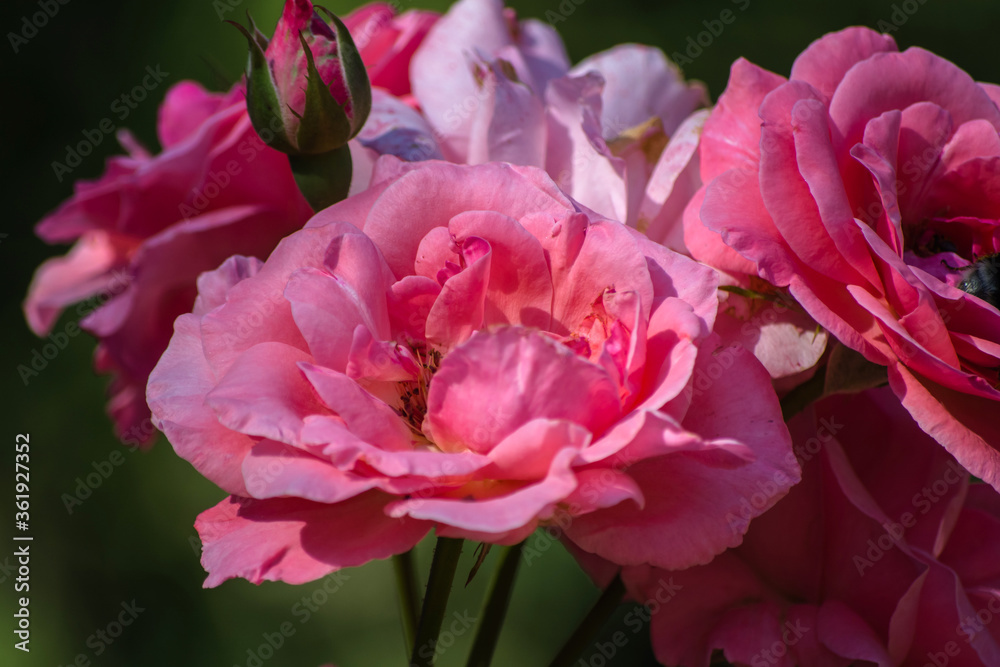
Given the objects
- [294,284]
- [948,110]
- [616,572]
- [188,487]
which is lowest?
[188,487]

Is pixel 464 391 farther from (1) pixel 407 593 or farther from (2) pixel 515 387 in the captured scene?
(1) pixel 407 593

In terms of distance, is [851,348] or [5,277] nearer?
[851,348]

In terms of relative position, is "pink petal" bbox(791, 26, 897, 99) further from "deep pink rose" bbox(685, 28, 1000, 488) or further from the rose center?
the rose center

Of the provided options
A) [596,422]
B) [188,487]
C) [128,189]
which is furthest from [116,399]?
[188,487]

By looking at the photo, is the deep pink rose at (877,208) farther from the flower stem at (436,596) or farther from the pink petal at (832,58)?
the flower stem at (436,596)

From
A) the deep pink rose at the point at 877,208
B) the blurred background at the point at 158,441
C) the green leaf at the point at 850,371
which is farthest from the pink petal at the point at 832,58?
the blurred background at the point at 158,441

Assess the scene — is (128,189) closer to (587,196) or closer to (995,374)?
(587,196)
